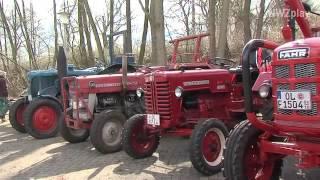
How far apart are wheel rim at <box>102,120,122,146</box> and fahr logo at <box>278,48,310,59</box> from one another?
4382 mm

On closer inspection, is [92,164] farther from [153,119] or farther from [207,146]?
[207,146]

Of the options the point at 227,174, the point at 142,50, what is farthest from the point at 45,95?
the point at 142,50

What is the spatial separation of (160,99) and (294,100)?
2.89 meters

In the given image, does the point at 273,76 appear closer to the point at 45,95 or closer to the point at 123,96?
the point at 123,96

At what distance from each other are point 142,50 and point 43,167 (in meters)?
14.3

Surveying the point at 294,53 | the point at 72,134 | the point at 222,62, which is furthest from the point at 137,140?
the point at 294,53

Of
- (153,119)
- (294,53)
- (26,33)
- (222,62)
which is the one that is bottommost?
(153,119)

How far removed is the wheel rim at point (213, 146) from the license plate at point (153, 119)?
84cm

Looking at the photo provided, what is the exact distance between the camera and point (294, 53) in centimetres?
432

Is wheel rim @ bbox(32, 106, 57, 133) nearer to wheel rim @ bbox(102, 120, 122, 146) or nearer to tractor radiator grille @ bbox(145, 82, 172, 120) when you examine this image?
wheel rim @ bbox(102, 120, 122, 146)

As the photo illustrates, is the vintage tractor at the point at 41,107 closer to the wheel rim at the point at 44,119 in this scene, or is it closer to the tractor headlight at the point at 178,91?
the wheel rim at the point at 44,119

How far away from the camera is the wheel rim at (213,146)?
6.37 meters

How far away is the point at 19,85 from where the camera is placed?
2431 cm

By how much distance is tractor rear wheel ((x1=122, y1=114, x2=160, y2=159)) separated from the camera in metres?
7.32
